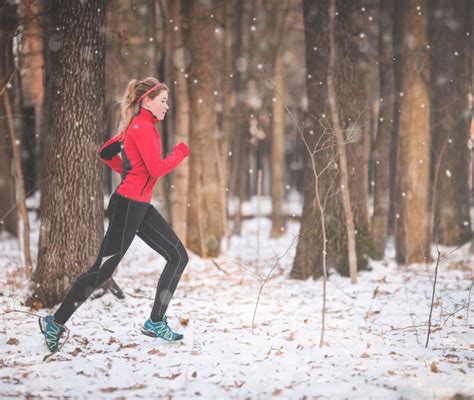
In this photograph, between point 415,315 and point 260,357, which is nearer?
point 260,357

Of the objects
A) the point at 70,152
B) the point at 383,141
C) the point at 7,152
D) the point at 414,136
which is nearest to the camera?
the point at 70,152

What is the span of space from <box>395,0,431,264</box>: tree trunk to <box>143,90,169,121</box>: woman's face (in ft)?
17.7

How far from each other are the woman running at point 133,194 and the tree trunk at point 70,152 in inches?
49.3

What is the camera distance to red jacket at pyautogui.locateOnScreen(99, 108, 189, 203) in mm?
4109

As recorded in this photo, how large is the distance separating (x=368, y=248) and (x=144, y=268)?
3681mm

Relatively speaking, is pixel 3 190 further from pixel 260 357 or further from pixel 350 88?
pixel 260 357

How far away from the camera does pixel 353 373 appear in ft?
12.6

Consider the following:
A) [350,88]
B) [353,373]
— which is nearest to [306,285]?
[350,88]

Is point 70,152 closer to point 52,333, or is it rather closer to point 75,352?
point 52,333

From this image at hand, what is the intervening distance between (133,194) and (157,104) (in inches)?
29.4

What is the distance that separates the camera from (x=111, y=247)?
167 inches

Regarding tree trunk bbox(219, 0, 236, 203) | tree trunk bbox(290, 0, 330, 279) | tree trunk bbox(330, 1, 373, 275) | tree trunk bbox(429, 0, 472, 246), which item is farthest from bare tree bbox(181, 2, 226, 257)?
tree trunk bbox(429, 0, 472, 246)

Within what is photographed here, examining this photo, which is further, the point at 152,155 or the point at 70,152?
the point at 70,152

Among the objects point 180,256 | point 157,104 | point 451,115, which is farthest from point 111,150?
point 451,115
